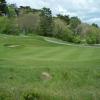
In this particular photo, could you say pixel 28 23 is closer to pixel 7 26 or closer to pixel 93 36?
pixel 7 26

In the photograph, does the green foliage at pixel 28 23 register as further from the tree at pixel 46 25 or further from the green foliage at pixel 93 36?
the green foliage at pixel 93 36

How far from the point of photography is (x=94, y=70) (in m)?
20.3

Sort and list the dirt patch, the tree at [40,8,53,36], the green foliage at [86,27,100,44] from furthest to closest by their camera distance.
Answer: the green foliage at [86,27,100,44] → the tree at [40,8,53,36] → the dirt patch

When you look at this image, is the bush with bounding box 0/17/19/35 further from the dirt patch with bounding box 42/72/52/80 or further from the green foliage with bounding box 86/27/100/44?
the dirt patch with bounding box 42/72/52/80

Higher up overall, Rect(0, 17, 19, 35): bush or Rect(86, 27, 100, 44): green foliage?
Rect(0, 17, 19, 35): bush

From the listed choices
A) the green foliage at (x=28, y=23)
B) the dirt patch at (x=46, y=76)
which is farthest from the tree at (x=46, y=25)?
the dirt patch at (x=46, y=76)

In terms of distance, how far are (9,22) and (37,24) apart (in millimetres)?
12173

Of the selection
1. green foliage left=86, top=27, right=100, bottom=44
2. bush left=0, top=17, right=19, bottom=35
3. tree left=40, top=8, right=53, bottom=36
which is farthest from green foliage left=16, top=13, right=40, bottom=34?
green foliage left=86, top=27, right=100, bottom=44

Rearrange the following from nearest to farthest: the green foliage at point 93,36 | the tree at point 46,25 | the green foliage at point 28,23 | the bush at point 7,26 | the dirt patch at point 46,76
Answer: the dirt patch at point 46,76 < the bush at point 7,26 < the tree at point 46,25 < the green foliage at point 93,36 < the green foliage at point 28,23

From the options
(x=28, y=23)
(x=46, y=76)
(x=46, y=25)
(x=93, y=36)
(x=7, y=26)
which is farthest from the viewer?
(x=28, y=23)

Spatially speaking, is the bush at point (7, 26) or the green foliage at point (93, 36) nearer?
the bush at point (7, 26)

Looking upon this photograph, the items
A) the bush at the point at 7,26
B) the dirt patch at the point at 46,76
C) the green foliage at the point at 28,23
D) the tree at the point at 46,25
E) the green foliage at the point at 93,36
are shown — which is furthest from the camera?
the green foliage at the point at 28,23

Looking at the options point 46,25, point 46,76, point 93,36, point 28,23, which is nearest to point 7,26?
point 46,25

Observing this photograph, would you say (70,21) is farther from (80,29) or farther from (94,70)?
(94,70)
